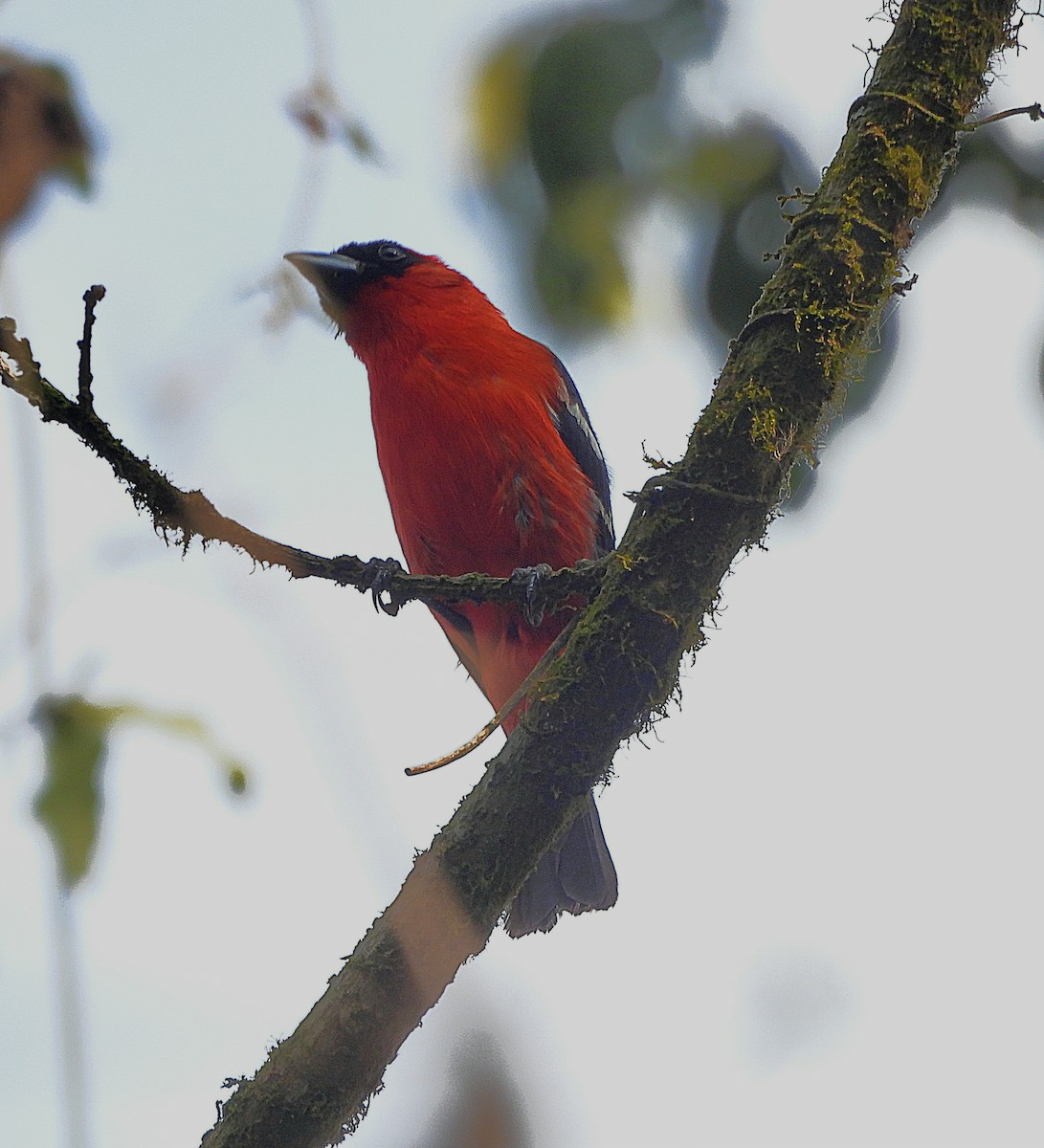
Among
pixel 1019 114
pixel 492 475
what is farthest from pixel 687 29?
pixel 492 475

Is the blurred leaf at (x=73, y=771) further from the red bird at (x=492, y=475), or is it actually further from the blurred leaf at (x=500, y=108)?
the red bird at (x=492, y=475)

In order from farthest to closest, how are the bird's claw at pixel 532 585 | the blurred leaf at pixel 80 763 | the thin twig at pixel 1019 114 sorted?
the bird's claw at pixel 532 585
the thin twig at pixel 1019 114
the blurred leaf at pixel 80 763

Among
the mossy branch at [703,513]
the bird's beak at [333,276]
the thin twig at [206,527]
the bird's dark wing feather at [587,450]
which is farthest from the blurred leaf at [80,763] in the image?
the bird's beak at [333,276]

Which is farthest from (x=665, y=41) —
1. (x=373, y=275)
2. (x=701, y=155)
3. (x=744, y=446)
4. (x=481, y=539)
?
(x=373, y=275)

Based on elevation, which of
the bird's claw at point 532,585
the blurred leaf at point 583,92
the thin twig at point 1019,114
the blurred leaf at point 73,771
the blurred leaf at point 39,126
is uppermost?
the thin twig at point 1019,114

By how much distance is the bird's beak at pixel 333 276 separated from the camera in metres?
5.25

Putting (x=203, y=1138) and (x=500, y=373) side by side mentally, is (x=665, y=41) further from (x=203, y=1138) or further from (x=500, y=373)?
(x=500, y=373)

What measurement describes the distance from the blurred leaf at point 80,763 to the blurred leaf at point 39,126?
0.60 meters

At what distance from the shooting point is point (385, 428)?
4746 mm

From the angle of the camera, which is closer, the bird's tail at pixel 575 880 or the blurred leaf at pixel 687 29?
the blurred leaf at pixel 687 29

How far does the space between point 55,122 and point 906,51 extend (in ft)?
6.58

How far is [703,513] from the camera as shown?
2.85 meters

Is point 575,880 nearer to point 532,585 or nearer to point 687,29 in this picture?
point 532,585

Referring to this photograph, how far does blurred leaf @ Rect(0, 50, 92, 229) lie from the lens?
161 centimetres
